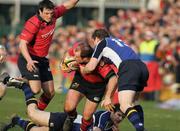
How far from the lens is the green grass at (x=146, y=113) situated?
15.1 metres

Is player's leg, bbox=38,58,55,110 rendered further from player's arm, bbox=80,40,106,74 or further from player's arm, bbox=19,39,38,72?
player's arm, bbox=80,40,106,74

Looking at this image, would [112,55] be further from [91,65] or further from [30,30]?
[30,30]

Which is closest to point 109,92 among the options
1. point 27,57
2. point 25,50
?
point 27,57

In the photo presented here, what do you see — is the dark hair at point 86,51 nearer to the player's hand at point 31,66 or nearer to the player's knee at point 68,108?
the player's knee at point 68,108

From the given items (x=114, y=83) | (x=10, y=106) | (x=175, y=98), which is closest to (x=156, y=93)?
(x=175, y=98)

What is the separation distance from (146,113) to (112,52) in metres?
6.37

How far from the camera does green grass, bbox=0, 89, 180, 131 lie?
1508 centimetres

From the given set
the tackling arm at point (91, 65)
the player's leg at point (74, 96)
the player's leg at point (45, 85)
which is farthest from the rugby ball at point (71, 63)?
the player's leg at point (45, 85)

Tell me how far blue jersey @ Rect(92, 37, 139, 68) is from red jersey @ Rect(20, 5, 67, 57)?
1.89 meters

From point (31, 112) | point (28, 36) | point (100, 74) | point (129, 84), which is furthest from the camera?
point (28, 36)

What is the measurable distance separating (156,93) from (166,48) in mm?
1460

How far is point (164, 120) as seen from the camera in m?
16.7

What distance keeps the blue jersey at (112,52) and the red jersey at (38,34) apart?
74.6 inches

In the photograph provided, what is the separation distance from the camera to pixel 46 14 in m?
13.4
